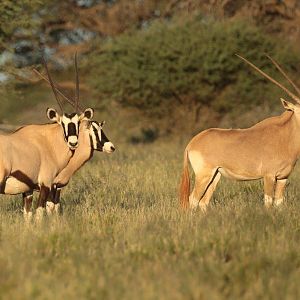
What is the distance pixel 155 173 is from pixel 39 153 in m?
5.13

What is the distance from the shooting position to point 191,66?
23.2 meters

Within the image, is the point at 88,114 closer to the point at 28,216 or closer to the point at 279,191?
the point at 28,216

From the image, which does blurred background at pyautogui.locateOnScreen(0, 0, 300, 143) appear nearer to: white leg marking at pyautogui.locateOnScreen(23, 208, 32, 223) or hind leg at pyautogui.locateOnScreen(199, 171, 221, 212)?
hind leg at pyautogui.locateOnScreen(199, 171, 221, 212)

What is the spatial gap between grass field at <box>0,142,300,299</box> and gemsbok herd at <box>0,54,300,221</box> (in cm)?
33

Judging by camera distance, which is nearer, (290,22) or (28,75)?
(28,75)

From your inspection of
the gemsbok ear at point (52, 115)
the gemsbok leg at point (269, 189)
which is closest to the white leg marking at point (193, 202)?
the gemsbok leg at point (269, 189)

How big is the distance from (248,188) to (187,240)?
15.2 feet

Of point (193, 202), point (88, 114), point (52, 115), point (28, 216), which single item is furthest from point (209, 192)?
point (28, 216)

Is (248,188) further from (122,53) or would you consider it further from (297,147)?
(122,53)

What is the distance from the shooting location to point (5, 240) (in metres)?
5.84

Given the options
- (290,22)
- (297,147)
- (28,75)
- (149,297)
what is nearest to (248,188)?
(297,147)

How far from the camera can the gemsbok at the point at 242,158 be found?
8.30 m

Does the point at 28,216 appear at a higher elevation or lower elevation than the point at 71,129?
lower

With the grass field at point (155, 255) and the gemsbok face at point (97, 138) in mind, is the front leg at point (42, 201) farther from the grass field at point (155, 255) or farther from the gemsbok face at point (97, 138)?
the gemsbok face at point (97, 138)
